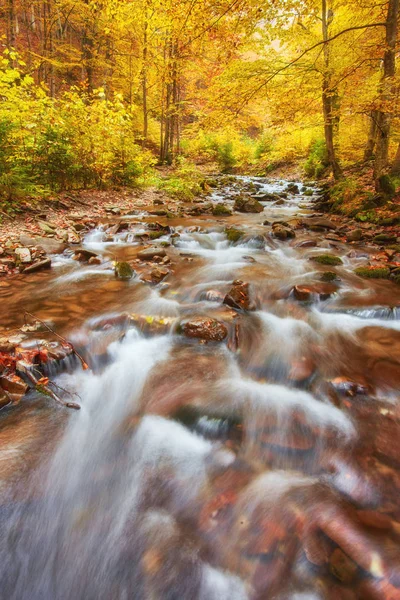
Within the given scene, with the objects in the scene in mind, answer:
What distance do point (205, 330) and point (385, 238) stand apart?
A: 5.04 metres

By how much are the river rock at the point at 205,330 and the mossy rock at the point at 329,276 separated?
90.5 inches

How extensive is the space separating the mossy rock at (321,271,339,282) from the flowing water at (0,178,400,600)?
2.29ft

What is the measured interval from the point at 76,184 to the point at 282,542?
10.3 m

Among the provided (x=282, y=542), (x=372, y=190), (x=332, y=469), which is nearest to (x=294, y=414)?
(x=332, y=469)

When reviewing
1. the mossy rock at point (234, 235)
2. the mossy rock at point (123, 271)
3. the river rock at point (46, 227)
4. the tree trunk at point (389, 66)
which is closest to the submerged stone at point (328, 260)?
the mossy rock at point (234, 235)

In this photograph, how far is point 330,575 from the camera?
161 centimetres

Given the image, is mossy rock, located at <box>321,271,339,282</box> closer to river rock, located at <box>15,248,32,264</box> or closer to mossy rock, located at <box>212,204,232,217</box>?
river rock, located at <box>15,248,32,264</box>

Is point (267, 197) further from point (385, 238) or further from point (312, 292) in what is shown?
point (312, 292)

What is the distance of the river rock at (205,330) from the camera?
11.9ft

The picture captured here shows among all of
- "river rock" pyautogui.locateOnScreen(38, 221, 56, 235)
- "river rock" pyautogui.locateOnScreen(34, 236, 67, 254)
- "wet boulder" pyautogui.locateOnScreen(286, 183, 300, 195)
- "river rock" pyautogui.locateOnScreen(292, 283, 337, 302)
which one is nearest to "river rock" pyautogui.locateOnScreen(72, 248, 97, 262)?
"river rock" pyautogui.locateOnScreen(34, 236, 67, 254)

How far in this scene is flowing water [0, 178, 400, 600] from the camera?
5.58 feet

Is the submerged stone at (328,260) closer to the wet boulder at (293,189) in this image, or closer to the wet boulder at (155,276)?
the wet boulder at (155,276)

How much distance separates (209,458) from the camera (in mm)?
2344

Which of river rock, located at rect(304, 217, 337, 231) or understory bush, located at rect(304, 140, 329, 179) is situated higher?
understory bush, located at rect(304, 140, 329, 179)
